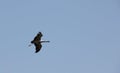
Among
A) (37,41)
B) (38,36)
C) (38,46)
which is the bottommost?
(38,46)

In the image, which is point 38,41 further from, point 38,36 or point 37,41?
point 38,36

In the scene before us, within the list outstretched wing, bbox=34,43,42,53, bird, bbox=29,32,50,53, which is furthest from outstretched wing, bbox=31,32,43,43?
outstretched wing, bbox=34,43,42,53

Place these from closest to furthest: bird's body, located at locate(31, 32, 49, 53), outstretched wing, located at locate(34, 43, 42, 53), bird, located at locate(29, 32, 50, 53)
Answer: bird's body, located at locate(31, 32, 49, 53) < bird, located at locate(29, 32, 50, 53) < outstretched wing, located at locate(34, 43, 42, 53)

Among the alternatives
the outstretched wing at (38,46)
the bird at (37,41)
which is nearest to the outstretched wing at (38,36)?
the bird at (37,41)

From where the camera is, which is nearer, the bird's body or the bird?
the bird's body

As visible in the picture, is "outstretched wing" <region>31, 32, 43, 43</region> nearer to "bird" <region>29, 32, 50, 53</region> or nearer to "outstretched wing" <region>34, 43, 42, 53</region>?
"bird" <region>29, 32, 50, 53</region>

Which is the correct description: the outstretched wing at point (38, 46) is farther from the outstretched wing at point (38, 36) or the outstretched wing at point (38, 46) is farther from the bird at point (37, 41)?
the outstretched wing at point (38, 36)

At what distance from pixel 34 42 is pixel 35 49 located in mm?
1892

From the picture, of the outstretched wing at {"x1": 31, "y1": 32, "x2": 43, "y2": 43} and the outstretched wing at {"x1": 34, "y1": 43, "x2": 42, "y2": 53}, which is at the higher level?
the outstretched wing at {"x1": 31, "y1": 32, "x2": 43, "y2": 43}

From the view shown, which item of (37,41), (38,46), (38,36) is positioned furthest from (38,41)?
(38,46)

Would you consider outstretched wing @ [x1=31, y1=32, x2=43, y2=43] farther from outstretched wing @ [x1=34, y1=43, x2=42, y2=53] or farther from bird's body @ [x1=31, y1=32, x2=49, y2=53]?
outstretched wing @ [x1=34, y1=43, x2=42, y2=53]

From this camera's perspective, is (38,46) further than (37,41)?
Yes

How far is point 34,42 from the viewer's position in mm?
167000

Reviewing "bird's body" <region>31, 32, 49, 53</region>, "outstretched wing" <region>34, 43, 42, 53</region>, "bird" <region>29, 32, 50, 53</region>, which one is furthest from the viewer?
"outstretched wing" <region>34, 43, 42, 53</region>
